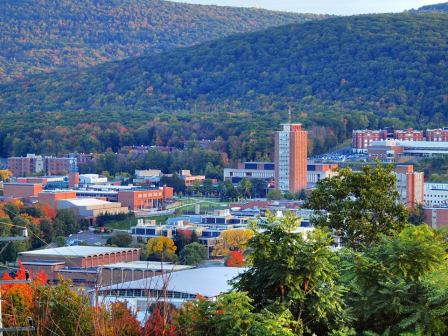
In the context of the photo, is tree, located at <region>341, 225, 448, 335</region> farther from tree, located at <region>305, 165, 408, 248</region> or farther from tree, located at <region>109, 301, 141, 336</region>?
tree, located at <region>305, 165, 408, 248</region>

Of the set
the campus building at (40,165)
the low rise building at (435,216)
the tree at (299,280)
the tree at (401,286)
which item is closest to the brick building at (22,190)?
the campus building at (40,165)

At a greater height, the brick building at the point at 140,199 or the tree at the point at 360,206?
the tree at the point at 360,206

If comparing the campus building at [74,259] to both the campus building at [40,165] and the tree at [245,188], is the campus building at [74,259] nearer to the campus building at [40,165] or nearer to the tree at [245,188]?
the tree at [245,188]

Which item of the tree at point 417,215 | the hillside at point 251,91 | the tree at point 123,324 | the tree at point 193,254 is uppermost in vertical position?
the hillside at point 251,91

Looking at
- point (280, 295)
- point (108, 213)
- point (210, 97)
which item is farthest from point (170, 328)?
point (210, 97)

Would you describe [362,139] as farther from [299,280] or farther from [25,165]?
[299,280]

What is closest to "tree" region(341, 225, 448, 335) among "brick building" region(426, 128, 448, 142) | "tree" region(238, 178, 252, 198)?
"tree" region(238, 178, 252, 198)
